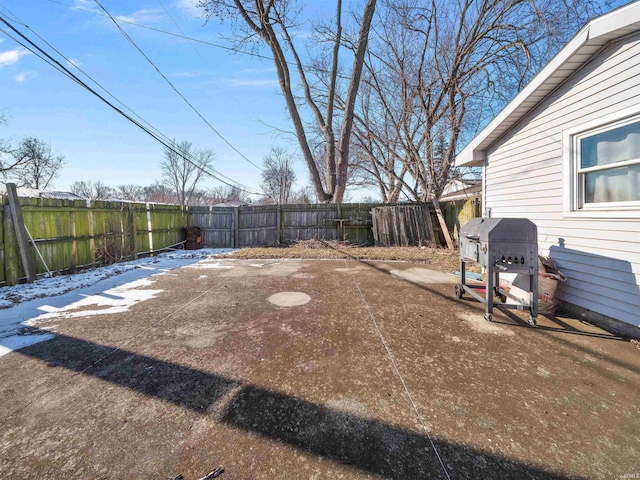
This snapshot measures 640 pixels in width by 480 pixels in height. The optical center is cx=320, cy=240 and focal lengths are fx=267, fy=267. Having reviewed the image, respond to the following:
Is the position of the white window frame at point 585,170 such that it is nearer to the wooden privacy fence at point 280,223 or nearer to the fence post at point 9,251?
the wooden privacy fence at point 280,223

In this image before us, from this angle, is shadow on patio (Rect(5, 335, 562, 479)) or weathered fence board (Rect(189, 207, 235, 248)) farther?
weathered fence board (Rect(189, 207, 235, 248))

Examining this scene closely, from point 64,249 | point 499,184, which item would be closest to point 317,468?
point 499,184

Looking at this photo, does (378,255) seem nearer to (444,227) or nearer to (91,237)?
(444,227)

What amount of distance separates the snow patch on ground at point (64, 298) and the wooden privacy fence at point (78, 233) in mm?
405

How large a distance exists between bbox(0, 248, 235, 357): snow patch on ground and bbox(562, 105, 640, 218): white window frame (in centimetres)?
598

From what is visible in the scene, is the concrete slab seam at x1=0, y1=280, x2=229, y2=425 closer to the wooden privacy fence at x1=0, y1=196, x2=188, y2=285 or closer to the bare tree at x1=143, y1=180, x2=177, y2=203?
the wooden privacy fence at x1=0, y1=196, x2=188, y2=285

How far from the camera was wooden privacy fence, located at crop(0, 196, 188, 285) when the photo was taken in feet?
15.1

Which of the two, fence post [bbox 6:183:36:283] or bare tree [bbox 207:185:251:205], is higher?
bare tree [bbox 207:185:251:205]

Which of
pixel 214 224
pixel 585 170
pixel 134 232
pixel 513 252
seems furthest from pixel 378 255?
pixel 134 232

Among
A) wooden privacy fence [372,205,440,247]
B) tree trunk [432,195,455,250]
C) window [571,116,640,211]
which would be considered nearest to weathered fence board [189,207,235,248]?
wooden privacy fence [372,205,440,247]

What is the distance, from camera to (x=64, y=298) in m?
3.98

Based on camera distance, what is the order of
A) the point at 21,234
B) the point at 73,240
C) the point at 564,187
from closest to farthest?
the point at 564,187
the point at 21,234
the point at 73,240

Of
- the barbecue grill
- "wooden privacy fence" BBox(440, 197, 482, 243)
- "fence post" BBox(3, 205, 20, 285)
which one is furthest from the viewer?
"wooden privacy fence" BBox(440, 197, 482, 243)

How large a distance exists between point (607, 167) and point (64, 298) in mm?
7352
